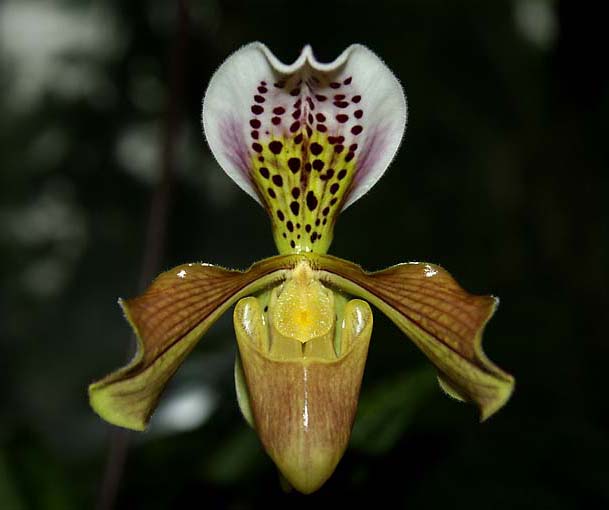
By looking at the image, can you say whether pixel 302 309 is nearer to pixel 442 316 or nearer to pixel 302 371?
pixel 302 371

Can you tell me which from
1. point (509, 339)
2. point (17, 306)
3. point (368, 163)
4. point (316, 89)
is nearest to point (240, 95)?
point (316, 89)

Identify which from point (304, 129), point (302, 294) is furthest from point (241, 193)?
point (304, 129)

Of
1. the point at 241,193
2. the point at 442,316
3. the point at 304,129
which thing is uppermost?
the point at 304,129

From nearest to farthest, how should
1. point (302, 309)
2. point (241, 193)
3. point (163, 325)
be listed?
point (163, 325)
point (302, 309)
point (241, 193)

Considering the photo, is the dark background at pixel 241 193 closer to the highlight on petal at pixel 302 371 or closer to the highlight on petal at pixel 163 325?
the highlight on petal at pixel 302 371

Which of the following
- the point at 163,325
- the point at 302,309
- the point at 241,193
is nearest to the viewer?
the point at 163,325

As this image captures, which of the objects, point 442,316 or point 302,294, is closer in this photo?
point 442,316

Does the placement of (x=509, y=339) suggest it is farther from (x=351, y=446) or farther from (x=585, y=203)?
(x=351, y=446)

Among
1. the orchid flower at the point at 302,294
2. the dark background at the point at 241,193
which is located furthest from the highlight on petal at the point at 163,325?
the dark background at the point at 241,193
